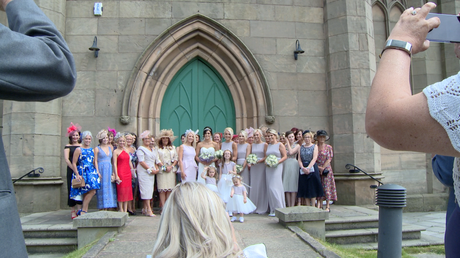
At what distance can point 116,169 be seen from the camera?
6875mm

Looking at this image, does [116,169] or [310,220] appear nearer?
[310,220]

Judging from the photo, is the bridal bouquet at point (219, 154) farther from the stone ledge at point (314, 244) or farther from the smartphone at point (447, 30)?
the smartphone at point (447, 30)

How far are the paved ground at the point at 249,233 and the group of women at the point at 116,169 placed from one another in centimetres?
47

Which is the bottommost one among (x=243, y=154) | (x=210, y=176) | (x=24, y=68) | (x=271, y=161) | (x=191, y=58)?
(x=210, y=176)

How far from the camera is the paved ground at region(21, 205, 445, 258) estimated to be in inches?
174

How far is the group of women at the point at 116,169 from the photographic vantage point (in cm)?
654

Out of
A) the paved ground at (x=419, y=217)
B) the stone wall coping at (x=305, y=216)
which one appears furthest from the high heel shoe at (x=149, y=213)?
the paved ground at (x=419, y=217)

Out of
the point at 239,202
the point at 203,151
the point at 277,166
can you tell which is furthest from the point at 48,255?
the point at 277,166

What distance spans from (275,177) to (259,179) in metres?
0.44

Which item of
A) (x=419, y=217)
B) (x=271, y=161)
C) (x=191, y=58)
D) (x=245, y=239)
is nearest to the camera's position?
(x=245, y=239)

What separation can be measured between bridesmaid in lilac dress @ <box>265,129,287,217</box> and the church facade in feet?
4.43

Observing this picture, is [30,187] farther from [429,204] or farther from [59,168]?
[429,204]

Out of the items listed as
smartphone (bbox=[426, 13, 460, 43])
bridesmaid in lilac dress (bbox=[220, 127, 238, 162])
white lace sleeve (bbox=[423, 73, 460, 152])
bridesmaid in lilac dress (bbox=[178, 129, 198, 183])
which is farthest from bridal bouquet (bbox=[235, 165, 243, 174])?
white lace sleeve (bbox=[423, 73, 460, 152])

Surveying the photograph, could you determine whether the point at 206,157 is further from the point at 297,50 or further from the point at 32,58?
the point at 32,58
